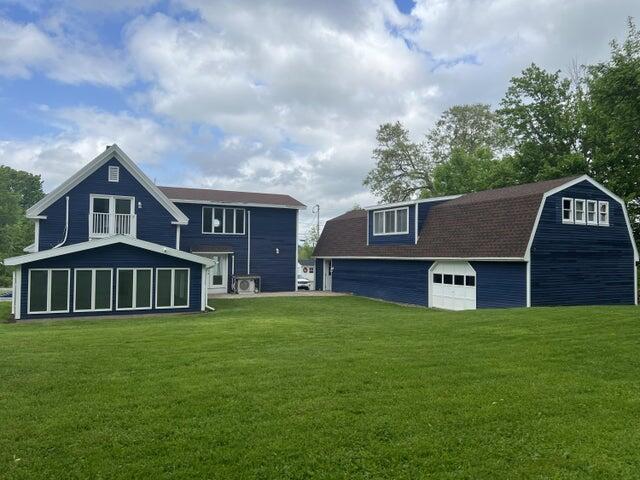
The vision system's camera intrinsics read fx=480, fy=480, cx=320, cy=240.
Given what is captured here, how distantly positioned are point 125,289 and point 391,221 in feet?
46.0

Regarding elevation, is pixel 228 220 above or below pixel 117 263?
above

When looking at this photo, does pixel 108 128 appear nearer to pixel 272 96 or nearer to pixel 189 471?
pixel 272 96

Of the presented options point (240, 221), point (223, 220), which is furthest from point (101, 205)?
point (240, 221)

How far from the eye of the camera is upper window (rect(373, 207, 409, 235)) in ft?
82.8

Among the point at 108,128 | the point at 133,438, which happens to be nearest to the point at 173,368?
the point at 133,438

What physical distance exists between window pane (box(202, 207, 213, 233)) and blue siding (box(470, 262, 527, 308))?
51.0 ft

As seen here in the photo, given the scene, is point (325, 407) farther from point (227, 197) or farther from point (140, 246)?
point (227, 197)

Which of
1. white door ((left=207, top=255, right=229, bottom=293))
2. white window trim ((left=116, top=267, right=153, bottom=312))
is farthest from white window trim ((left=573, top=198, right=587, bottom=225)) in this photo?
white door ((left=207, top=255, right=229, bottom=293))

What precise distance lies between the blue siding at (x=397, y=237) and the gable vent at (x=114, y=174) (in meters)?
13.6

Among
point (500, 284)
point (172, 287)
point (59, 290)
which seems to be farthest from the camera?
point (172, 287)

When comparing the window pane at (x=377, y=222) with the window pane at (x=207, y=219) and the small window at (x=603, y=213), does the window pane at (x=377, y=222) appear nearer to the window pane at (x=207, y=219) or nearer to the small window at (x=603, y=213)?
the window pane at (x=207, y=219)

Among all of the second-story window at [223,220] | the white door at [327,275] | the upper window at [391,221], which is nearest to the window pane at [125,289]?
the second-story window at [223,220]

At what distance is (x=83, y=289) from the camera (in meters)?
18.2

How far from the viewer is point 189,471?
4215 mm
